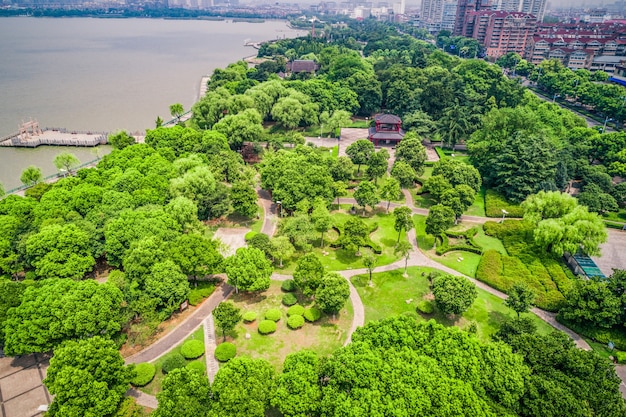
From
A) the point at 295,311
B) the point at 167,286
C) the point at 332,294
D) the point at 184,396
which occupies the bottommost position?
the point at 295,311

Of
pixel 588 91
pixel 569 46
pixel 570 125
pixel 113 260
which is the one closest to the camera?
pixel 113 260

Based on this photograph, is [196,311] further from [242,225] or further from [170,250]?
[242,225]

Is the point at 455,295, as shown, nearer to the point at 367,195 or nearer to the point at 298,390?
the point at 298,390

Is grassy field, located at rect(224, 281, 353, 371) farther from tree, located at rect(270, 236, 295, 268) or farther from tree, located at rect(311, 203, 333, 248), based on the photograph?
tree, located at rect(311, 203, 333, 248)

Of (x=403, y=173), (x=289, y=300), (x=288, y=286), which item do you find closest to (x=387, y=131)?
(x=403, y=173)

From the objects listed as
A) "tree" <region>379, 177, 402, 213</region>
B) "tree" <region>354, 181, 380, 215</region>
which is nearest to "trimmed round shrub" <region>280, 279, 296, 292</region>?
"tree" <region>354, 181, 380, 215</region>

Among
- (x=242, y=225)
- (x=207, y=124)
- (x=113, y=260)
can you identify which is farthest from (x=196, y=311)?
(x=207, y=124)
